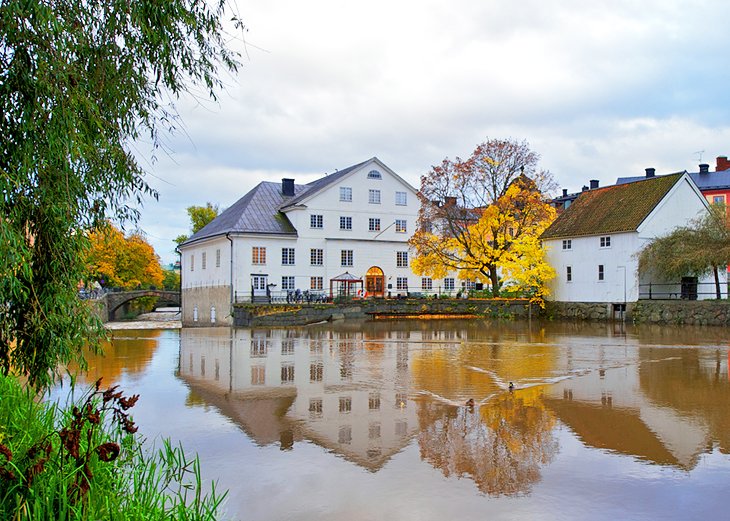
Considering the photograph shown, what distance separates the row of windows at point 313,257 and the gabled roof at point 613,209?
10.9m

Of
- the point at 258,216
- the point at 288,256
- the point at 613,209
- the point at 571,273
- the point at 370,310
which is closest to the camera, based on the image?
the point at 370,310

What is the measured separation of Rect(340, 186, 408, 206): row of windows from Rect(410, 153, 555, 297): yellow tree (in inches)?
236

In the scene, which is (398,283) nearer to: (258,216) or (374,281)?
(374,281)

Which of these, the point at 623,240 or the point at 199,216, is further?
the point at 199,216

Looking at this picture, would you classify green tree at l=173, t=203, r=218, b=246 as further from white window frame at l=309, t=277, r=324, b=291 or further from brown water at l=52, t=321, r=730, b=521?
brown water at l=52, t=321, r=730, b=521

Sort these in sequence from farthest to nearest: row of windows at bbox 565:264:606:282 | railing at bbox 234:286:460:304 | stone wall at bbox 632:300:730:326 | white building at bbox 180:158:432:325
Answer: white building at bbox 180:158:432:325, row of windows at bbox 565:264:606:282, railing at bbox 234:286:460:304, stone wall at bbox 632:300:730:326

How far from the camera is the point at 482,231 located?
44062 millimetres

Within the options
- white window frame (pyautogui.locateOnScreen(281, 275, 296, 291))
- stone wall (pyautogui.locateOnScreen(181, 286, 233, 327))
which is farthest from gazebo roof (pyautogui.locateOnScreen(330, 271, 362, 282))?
Answer: stone wall (pyautogui.locateOnScreen(181, 286, 233, 327))

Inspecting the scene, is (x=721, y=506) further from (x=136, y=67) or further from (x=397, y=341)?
(x=397, y=341)

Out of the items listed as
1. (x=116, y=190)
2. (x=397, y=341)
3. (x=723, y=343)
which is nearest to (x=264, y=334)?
(x=397, y=341)

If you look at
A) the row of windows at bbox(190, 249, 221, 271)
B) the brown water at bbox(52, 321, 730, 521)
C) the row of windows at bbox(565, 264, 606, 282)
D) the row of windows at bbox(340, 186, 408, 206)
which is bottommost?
Answer: the brown water at bbox(52, 321, 730, 521)

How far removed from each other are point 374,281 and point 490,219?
11.3m

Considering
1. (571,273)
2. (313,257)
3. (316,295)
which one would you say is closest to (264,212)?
(313,257)

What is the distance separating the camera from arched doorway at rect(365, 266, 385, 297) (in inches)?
1978
